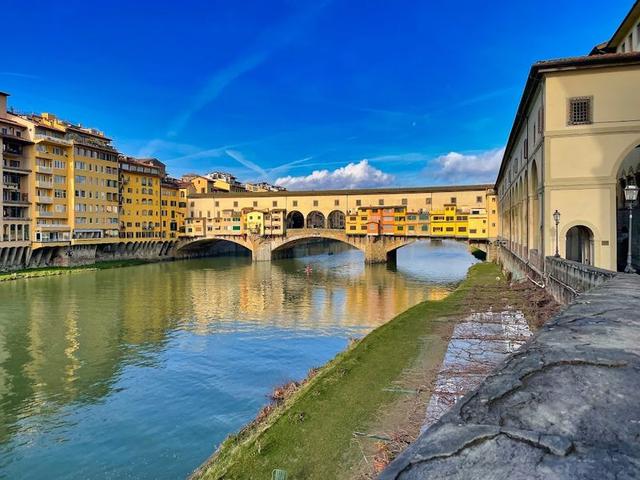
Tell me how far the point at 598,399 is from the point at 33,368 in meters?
19.2

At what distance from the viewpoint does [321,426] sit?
8891 millimetres

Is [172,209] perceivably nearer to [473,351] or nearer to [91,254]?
[91,254]

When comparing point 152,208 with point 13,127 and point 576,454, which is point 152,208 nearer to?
point 13,127

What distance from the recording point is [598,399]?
279 cm

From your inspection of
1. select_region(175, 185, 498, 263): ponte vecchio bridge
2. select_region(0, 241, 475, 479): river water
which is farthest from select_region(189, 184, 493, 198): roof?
select_region(0, 241, 475, 479): river water

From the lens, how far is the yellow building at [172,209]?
230 feet

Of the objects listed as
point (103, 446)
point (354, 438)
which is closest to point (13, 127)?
point (103, 446)

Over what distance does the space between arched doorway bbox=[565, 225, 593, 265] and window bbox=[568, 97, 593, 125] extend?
14.3 feet

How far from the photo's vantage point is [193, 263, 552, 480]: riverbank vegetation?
25.1 feet

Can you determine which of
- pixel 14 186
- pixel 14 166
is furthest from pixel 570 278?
pixel 14 166

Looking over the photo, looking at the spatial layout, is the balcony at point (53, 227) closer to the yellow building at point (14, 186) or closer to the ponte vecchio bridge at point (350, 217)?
the yellow building at point (14, 186)

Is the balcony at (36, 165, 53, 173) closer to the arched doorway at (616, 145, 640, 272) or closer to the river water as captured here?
the river water

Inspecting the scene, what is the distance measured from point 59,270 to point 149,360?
1404 inches

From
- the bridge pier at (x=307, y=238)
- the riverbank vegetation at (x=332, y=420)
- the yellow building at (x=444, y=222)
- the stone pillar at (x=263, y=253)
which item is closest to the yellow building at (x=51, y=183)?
the bridge pier at (x=307, y=238)
